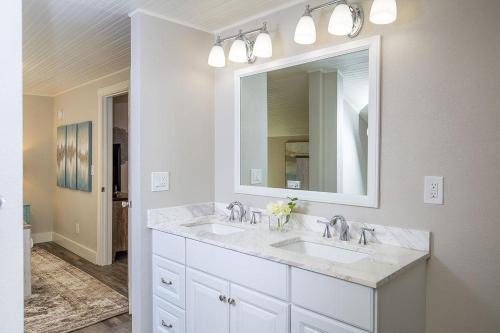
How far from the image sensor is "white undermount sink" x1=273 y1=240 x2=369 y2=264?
1762 millimetres

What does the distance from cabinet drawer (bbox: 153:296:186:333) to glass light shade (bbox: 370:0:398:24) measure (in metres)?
1.85

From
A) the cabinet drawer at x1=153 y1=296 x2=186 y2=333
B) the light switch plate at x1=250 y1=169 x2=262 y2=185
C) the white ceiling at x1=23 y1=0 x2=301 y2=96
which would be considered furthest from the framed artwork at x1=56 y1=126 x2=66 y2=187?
the light switch plate at x1=250 y1=169 x2=262 y2=185

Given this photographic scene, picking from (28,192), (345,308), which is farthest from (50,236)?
(345,308)

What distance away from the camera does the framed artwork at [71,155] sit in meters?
4.79

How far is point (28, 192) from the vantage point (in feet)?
17.4

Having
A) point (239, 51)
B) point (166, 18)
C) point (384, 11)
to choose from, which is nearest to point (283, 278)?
point (384, 11)

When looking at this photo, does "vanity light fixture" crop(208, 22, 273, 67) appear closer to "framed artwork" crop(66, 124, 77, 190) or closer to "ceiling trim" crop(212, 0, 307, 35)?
"ceiling trim" crop(212, 0, 307, 35)

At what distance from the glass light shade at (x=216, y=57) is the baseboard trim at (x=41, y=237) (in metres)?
4.44

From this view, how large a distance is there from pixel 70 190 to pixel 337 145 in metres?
4.20

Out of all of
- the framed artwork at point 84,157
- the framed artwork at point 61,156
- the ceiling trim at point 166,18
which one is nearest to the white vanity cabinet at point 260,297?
the ceiling trim at point 166,18

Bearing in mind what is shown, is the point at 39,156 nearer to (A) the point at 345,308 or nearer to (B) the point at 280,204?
(B) the point at 280,204

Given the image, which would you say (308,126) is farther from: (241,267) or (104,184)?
(104,184)

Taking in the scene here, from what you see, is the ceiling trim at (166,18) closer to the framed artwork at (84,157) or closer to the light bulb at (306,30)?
the light bulb at (306,30)

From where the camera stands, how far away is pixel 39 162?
17.7 feet
